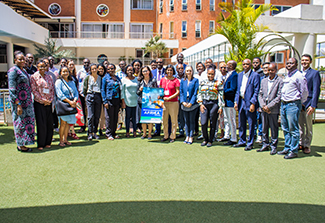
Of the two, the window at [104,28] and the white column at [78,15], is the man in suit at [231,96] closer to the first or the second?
the window at [104,28]

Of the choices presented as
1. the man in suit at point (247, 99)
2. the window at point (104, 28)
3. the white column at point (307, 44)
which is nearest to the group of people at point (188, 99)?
the man in suit at point (247, 99)

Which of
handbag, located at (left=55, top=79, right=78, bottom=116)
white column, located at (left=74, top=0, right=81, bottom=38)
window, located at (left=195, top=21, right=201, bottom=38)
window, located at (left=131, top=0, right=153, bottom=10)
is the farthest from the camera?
window, located at (left=131, top=0, right=153, bottom=10)

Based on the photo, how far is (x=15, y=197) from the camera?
11.8ft

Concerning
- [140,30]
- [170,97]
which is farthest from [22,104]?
[140,30]

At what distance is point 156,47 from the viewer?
29734mm

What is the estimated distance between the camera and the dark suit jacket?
18.4 feet

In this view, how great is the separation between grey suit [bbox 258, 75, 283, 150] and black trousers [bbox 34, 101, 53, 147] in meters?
4.81

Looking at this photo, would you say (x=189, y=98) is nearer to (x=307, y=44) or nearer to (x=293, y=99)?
(x=293, y=99)

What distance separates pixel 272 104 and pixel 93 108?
4.32m

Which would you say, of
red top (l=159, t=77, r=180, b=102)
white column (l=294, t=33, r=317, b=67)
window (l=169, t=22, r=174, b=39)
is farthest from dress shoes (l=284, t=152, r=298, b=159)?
window (l=169, t=22, r=174, b=39)

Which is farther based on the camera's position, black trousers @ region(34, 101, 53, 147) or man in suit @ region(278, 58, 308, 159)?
black trousers @ region(34, 101, 53, 147)

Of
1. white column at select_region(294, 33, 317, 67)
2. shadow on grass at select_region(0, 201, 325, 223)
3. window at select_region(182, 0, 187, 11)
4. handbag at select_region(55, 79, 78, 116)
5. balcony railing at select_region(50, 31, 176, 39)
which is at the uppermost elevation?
window at select_region(182, 0, 187, 11)

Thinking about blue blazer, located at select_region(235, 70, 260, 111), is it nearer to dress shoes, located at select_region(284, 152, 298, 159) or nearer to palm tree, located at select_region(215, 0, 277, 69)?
dress shoes, located at select_region(284, 152, 298, 159)

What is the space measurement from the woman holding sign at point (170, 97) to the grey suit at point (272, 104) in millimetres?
2035
